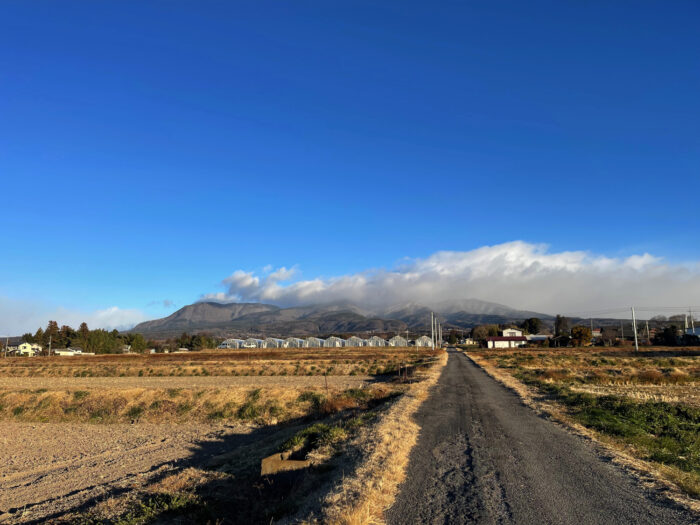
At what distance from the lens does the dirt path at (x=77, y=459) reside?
14664mm

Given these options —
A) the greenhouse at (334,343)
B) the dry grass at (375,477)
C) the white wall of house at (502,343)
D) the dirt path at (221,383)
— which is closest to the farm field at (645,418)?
the dry grass at (375,477)

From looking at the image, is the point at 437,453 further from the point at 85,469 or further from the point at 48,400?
the point at 48,400

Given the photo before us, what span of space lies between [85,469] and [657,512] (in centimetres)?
2096

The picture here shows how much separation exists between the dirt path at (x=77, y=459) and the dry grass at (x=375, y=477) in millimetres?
8466

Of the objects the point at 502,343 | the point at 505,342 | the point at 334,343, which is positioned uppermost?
the point at 505,342

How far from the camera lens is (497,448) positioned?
41.8ft

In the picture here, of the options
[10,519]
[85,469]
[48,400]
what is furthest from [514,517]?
[48,400]

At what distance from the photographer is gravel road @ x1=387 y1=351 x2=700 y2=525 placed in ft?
25.1

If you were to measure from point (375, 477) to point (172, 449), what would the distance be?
16.7m

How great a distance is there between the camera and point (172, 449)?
22219 mm

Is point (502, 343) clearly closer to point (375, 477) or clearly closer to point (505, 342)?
point (505, 342)

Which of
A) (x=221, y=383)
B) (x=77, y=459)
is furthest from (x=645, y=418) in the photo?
(x=221, y=383)

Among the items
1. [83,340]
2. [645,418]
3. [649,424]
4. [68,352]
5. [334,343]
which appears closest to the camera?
[649,424]

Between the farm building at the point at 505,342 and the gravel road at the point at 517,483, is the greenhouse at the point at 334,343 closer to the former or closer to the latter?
the farm building at the point at 505,342
